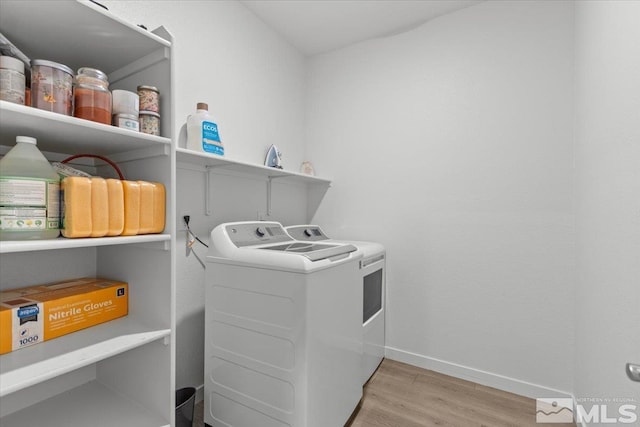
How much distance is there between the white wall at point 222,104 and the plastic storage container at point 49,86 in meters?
0.67

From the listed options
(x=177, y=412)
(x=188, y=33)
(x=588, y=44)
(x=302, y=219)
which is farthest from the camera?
(x=302, y=219)

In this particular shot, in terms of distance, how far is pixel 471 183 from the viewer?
2.13 m

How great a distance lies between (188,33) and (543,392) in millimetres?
3172

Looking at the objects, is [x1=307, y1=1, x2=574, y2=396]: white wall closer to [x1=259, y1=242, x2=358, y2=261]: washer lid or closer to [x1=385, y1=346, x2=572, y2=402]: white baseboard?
[x1=385, y1=346, x2=572, y2=402]: white baseboard

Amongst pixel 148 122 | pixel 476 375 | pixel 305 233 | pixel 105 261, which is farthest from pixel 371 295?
pixel 148 122

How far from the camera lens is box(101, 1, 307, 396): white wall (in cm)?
174

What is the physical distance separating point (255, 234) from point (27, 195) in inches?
41.9

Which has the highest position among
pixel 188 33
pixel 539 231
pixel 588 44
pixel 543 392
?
pixel 188 33

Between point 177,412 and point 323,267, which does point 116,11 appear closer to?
point 323,267

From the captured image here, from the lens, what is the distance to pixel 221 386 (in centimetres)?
154

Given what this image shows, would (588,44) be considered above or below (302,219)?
above

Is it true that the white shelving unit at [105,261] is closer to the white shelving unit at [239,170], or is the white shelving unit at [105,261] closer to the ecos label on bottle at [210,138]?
the white shelving unit at [239,170]

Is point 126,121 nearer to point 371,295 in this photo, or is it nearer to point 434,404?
point 371,295

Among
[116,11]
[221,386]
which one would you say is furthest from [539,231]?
[116,11]
